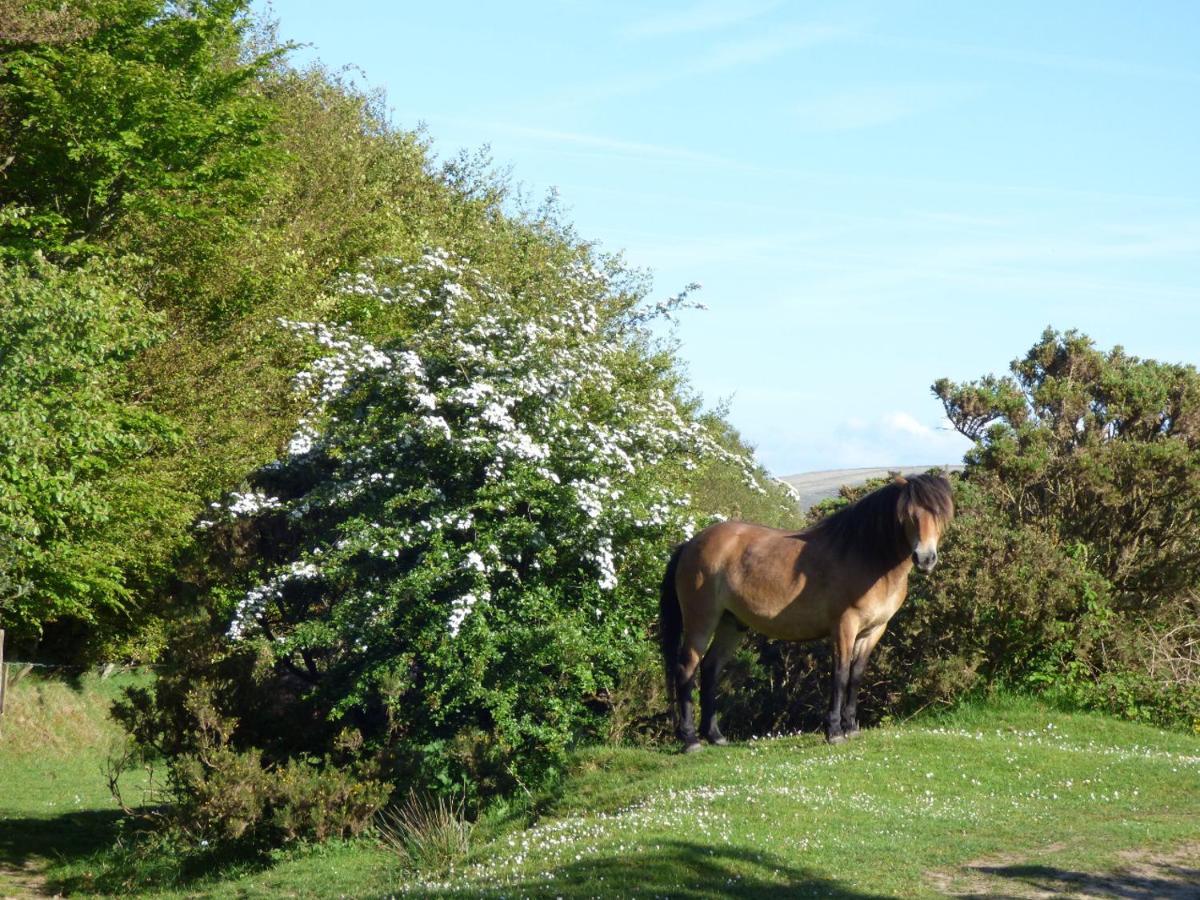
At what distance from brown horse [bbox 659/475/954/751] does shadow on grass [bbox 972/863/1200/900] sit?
4.60 m

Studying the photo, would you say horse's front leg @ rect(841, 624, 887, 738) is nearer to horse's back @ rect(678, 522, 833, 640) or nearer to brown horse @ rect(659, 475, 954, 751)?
brown horse @ rect(659, 475, 954, 751)

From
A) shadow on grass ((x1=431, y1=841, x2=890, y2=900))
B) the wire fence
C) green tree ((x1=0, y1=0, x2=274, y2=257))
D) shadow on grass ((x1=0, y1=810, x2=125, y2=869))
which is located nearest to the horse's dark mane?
shadow on grass ((x1=431, y1=841, x2=890, y2=900))

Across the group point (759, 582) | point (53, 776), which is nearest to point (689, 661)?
point (759, 582)

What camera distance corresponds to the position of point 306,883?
49.7 feet

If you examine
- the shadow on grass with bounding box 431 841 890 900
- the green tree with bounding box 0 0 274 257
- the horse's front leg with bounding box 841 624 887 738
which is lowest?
the shadow on grass with bounding box 431 841 890 900

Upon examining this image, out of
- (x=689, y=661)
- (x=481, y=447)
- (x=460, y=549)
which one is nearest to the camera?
(x=689, y=661)

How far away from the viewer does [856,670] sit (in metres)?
15.5

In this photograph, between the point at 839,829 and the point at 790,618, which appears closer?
the point at 839,829

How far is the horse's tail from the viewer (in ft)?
52.5

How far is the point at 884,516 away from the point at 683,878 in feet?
19.8

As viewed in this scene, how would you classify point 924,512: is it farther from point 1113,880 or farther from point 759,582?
point 1113,880

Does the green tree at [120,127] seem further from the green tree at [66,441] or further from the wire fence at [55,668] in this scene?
the wire fence at [55,668]

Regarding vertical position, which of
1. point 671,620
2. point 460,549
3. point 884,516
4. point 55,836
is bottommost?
point 55,836

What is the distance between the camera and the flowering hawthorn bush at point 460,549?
16984 millimetres
